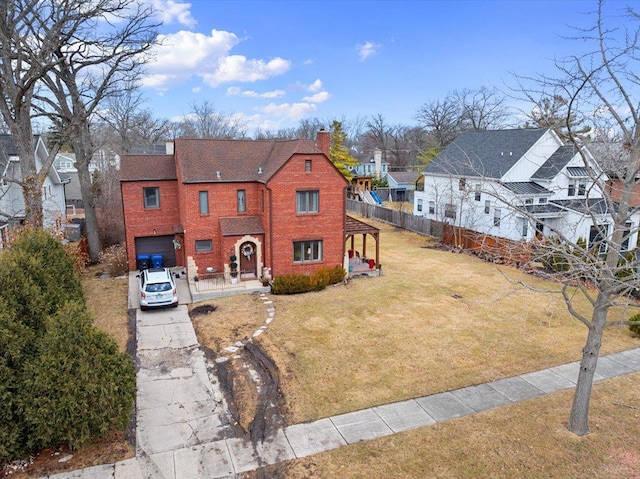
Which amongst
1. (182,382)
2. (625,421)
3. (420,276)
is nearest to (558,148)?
(420,276)

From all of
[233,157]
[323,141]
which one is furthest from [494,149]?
[233,157]

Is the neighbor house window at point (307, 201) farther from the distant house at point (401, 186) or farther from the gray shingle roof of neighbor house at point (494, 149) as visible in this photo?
the distant house at point (401, 186)

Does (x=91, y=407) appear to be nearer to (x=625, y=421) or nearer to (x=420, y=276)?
(x=625, y=421)

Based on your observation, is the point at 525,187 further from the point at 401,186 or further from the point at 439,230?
the point at 401,186

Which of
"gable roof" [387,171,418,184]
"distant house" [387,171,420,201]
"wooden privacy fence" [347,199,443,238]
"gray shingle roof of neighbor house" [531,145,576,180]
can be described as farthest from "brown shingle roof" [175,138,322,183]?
"gable roof" [387,171,418,184]

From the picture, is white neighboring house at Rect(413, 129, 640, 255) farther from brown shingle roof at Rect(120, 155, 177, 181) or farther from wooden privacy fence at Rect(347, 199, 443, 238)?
brown shingle roof at Rect(120, 155, 177, 181)

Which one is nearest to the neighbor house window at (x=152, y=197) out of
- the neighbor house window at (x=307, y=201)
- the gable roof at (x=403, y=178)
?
the neighbor house window at (x=307, y=201)
